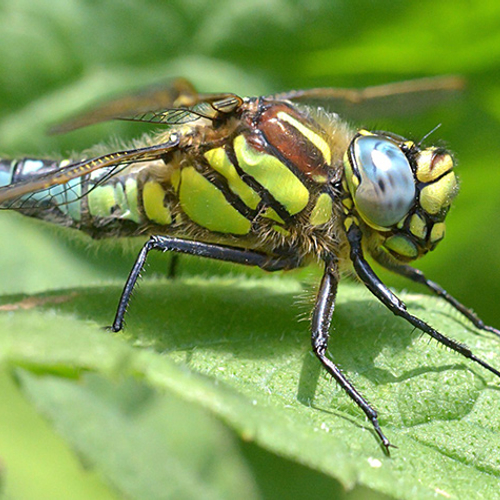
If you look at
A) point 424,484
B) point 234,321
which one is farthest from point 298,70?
point 424,484

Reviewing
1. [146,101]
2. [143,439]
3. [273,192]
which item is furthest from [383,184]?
[143,439]

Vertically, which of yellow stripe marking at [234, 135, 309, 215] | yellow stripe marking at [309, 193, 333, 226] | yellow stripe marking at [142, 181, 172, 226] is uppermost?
yellow stripe marking at [234, 135, 309, 215]

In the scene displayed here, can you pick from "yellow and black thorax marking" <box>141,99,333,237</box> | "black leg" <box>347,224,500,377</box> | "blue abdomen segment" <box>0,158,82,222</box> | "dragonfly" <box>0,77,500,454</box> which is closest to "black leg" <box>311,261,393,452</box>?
"dragonfly" <box>0,77,500,454</box>

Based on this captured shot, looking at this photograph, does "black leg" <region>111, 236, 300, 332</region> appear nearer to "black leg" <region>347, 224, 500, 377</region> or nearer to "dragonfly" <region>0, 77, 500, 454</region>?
"dragonfly" <region>0, 77, 500, 454</region>

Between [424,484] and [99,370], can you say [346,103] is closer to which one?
[424,484]

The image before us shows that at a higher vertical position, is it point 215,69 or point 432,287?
point 215,69

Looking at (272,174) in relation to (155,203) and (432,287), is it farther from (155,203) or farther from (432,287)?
(432,287)

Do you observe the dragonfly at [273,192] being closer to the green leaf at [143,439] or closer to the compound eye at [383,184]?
the compound eye at [383,184]
